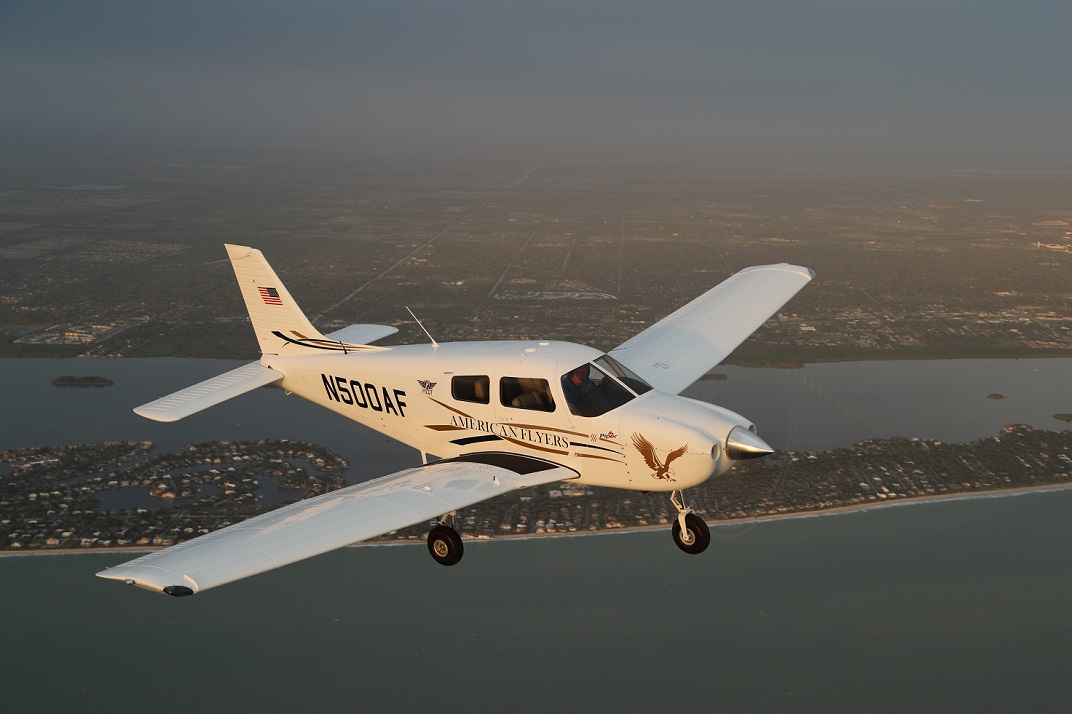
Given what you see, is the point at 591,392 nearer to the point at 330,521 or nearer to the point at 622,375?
the point at 622,375

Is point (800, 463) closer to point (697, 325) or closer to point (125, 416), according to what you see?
point (697, 325)

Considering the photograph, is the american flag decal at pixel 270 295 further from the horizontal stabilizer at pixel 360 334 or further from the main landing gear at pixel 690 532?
the main landing gear at pixel 690 532

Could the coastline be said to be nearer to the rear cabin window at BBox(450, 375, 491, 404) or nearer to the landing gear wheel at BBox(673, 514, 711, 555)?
the rear cabin window at BBox(450, 375, 491, 404)

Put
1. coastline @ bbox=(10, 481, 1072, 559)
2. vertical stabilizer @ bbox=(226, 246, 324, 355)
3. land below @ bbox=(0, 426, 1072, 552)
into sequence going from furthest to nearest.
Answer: land below @ bbox=(0, 426, 1072, 552) → coastline @ bbox=(10, 481, 1072, 559) → vertical stabilizer @ bbox=(226, 246, 324, 355)

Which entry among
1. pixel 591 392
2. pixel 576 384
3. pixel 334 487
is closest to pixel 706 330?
pixel 591 392

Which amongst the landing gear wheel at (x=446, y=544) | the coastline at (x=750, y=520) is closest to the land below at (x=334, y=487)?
the coastline at (x=750, y=520)

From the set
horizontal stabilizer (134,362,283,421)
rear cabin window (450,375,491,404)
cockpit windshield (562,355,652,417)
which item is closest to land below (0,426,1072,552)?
horizontal stabilizer (134,362,283,421)

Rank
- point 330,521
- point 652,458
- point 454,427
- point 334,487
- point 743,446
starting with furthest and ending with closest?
point 334,487 → point 454,427 → point 652,458 → point 743,446 → point 330,521

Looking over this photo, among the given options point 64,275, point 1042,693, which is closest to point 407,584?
point 1042,693
